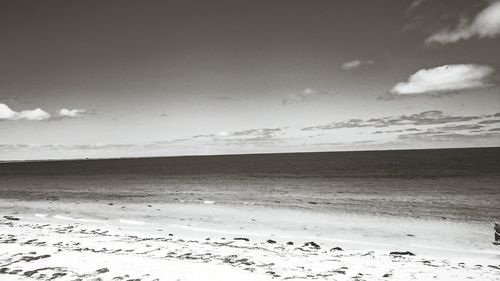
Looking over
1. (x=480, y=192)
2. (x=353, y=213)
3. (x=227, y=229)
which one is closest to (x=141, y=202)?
(x=227, y=229)

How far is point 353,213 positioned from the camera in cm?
2820

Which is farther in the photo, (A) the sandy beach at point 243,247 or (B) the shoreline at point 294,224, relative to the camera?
(B) the shoreline at point 294,224

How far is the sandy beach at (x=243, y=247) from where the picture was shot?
11.5 m

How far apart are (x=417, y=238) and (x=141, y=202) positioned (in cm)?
2931

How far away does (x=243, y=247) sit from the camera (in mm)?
16406

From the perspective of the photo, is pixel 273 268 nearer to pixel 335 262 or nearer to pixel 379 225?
pixel 335 262

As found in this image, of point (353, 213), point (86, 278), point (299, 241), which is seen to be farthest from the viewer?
point (353, 213)

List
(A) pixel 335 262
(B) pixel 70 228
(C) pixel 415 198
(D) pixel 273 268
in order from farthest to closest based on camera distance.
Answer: (C) pixel 415 198 < (B) pixel 70 228 < (A) pixel 335 262 < (D) pixel 273 268

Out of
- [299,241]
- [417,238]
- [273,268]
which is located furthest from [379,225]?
[273,268]

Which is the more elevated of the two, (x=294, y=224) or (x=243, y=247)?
(x=243, y=247)

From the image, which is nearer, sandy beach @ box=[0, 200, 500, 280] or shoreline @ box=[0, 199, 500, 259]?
sandy beach @ box=[0, 200, 500, 280]

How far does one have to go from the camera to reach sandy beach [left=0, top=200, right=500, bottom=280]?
37.8 ft

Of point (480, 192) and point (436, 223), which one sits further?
point (480, 192)

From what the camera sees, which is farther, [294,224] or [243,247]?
[294,224]
